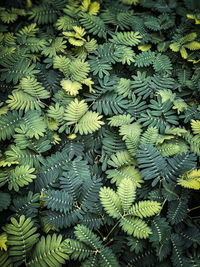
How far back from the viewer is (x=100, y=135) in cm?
220

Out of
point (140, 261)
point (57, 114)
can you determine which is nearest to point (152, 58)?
point (57, 114)

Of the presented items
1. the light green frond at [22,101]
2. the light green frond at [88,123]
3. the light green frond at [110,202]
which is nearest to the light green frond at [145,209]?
the light green frond at [110,202]

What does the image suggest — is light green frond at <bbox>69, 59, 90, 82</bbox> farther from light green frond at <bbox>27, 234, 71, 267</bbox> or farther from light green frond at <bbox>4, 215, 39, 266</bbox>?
light green frond at <bbox>27, 234, 71, 267</bbox>

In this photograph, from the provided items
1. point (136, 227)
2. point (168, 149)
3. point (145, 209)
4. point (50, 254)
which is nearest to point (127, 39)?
point (168, 149)

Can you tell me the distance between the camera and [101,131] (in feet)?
7.19

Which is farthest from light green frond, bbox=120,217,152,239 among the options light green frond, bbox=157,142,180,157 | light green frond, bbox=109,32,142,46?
light green frond, bbox=109,32,142,46

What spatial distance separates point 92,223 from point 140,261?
19.0 inches

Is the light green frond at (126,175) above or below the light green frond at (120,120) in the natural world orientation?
below

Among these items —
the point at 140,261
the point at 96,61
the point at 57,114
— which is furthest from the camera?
the point at 96,61

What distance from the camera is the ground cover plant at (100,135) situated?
1765 mm

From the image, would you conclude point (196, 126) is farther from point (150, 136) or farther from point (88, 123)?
point (88, 123)

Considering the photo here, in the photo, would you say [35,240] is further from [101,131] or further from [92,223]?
[101,131]

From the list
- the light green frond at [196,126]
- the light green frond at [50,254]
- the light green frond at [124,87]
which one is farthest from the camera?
the light green frond at [124,87]

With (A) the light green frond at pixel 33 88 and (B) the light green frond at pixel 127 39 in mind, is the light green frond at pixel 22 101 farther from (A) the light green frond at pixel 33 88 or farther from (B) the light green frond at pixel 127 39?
(B) the light green frond at pixel 127 39
